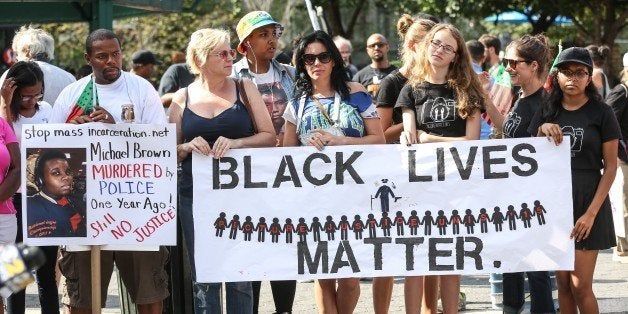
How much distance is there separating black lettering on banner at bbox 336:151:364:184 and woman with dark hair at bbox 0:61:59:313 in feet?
6.05

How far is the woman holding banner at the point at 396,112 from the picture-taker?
7.41m

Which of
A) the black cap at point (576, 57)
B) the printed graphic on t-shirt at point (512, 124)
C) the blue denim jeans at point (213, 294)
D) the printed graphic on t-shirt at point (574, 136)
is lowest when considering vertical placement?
the blue denim jeans at point (213, 294)

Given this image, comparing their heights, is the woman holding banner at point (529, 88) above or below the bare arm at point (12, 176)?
above

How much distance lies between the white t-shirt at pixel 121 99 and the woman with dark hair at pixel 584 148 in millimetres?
2225

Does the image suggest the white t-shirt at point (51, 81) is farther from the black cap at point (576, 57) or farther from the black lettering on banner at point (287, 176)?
the black cap at point (576, 57)

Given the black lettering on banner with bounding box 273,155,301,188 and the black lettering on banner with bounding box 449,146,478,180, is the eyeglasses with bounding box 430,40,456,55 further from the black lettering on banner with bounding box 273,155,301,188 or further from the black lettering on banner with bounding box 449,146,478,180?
the black lettering on banner with bounding box 273,155,301,188

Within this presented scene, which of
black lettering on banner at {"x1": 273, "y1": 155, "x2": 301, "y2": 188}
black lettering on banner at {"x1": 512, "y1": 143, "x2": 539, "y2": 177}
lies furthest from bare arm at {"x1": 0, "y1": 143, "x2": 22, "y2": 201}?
black lettering on banner at {"x1": 512, "y1": 143, "x2": 539, "y2": 177}

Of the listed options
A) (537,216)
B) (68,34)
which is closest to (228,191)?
(537,216)

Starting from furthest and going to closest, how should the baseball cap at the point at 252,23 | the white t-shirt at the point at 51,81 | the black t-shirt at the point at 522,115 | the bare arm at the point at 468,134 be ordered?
the white t-shirt at the point at 51,81, the baseball cap at the point at 252,23, the black t-shirt at the point at 522,115, the bare arm at the point at 468,134

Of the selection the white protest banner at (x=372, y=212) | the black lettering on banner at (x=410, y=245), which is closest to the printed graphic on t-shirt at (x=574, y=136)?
the white protest banner at (x=372, y=212)

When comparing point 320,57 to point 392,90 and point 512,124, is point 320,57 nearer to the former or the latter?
point 392,90

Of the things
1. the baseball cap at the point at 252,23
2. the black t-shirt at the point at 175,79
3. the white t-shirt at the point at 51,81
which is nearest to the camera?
the baseball cap at the point at 252,23

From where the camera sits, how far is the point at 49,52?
9.14 meters

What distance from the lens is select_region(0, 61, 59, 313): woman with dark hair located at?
→ 292 inches
